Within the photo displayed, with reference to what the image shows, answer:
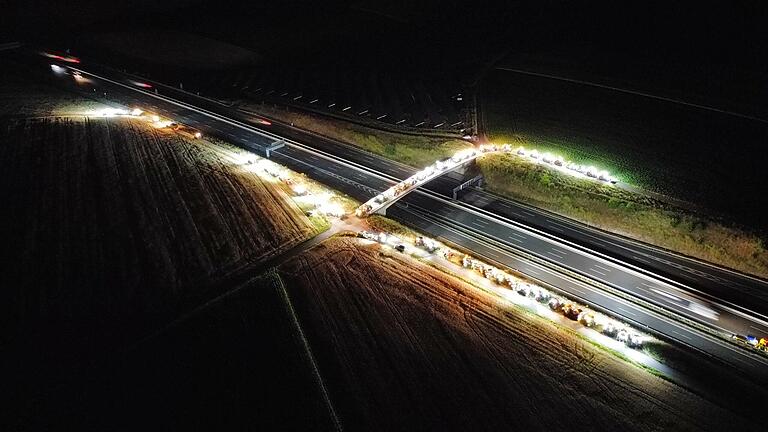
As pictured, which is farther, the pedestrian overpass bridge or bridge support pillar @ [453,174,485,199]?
bridge support pillar @ [453,174,485,199]

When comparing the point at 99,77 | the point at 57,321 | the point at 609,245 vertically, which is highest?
the point at 99,77

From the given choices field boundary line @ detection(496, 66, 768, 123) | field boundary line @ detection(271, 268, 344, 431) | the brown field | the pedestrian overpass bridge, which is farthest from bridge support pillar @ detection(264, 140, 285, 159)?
field boundary line @ detection(496, 66, 768, 123)

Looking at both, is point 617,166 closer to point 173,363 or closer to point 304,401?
point 304,401

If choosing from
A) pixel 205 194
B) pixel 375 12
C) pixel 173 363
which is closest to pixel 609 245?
pixel 173 363

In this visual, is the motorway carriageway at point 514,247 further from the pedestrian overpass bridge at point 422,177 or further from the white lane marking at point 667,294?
the pedestrian overpass bridge at point 422,177

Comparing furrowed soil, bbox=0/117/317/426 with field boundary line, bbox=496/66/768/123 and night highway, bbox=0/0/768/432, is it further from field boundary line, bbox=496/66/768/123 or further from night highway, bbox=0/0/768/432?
field boundary line, bbox=496/66/768/123

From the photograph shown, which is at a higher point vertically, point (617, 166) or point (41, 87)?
point (41, 87)
